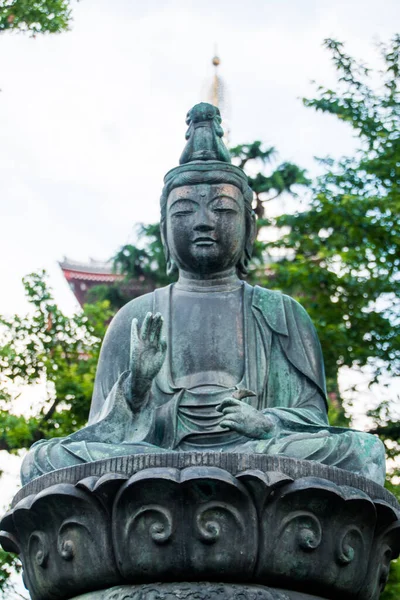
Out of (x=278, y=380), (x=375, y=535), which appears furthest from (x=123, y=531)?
(x=278, y=380)

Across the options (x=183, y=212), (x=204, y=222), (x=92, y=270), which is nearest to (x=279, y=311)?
(x=204, y=222)

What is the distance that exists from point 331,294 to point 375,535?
7.19m

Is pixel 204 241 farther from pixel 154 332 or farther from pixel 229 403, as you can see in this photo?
pixel 229 403

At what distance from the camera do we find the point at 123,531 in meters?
5.22

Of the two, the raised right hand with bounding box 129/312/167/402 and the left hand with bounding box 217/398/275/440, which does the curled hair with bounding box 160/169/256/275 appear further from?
the left hand with bounding box 217/398/275/440

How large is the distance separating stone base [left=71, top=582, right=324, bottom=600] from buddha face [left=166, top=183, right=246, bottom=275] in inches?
101

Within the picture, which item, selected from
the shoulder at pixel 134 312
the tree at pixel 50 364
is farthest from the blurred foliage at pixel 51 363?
the shoulder at pixel 134 312

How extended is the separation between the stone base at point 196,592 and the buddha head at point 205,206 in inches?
101

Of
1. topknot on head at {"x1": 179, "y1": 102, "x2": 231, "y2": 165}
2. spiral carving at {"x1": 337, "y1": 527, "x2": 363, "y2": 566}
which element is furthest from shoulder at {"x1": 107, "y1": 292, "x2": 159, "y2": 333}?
spiral carving at {"x1": 337, "y1": 527, "x2": 363, "y2": 566}

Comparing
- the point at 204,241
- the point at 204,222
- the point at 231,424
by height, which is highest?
the point at 204,222

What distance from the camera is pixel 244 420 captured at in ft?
19.6

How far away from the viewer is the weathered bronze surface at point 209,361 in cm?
588

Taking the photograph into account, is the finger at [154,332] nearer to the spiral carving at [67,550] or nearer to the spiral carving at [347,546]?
the spiral carving at [67,550]

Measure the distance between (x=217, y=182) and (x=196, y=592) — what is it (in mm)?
3022
